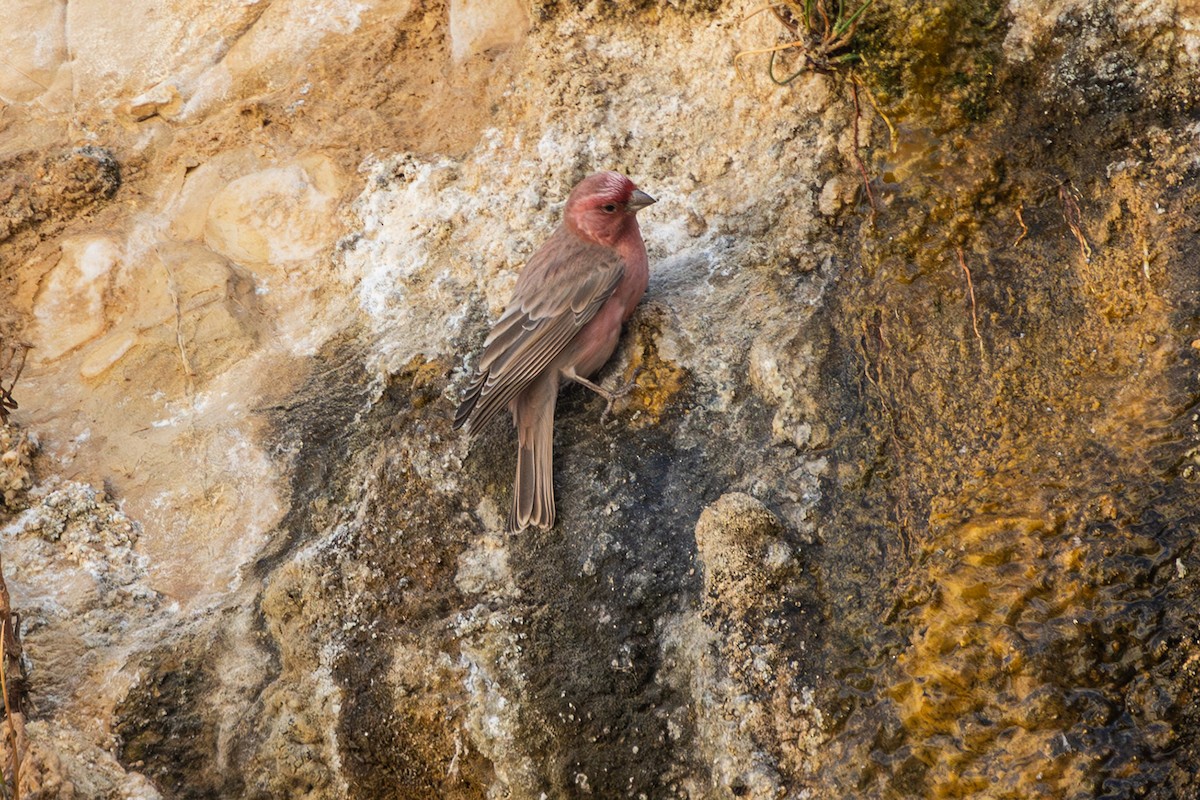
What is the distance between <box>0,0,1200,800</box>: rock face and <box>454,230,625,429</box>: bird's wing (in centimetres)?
24

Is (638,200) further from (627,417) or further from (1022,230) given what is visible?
(1022,230)

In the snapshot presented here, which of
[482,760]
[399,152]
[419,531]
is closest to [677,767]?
[482,760]

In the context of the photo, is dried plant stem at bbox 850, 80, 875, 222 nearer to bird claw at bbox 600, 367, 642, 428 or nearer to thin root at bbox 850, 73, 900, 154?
thin root at bbox 850, 73, 900, 154

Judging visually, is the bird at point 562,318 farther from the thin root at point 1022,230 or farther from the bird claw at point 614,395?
the thin root at point 1022,230

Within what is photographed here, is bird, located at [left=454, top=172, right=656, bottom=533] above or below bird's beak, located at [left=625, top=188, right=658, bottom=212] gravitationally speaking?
below

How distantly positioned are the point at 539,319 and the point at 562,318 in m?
0.11

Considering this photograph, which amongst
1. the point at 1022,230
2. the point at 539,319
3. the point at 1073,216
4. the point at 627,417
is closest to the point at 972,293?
the point at 1022,230

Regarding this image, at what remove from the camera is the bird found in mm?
4805

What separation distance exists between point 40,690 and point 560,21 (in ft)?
13.0

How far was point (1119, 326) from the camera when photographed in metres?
4.20

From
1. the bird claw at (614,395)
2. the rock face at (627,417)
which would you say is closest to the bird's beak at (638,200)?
the rock face at (627,417)

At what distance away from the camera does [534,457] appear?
4.76m

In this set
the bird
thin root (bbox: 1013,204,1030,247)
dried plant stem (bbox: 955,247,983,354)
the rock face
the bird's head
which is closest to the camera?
the rock face

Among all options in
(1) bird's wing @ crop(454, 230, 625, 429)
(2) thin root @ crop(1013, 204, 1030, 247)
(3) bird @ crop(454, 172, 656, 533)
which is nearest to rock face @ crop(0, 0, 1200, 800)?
(2) thin root @ crop(1013, 204, 1030, 247)
